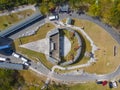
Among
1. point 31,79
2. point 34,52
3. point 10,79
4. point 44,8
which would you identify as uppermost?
point 44,8

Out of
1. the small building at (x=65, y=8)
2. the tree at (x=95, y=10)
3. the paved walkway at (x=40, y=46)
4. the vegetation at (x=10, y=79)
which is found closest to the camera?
the tree at (x=95, y=10)

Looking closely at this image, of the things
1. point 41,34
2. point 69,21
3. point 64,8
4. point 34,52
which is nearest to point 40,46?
point 34,52

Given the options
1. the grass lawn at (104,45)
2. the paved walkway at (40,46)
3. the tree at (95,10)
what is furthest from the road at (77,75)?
the paved walkway at (40,46)

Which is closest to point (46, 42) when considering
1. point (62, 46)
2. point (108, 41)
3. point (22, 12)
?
point (62, 46)

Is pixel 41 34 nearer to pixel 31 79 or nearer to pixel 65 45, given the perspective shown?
pixel 65 45

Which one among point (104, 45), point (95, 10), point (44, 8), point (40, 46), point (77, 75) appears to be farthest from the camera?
point (40, 46)

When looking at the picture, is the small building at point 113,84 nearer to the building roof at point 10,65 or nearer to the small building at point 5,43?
the building roof at point 10,65
